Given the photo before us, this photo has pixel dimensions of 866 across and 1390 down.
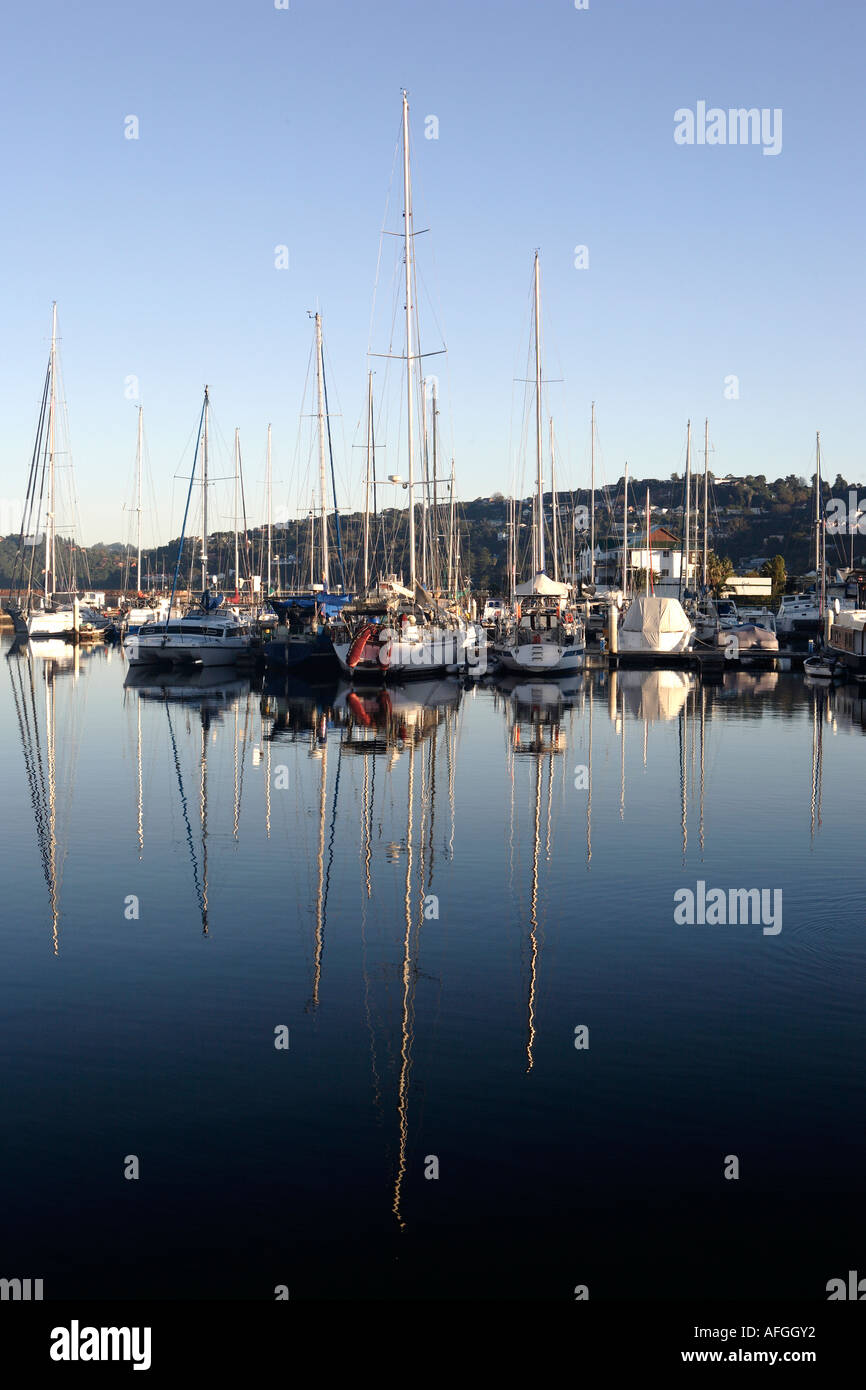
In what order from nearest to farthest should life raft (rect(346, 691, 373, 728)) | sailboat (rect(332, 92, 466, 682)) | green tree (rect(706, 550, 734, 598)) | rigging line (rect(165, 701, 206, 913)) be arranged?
rigging line (rect(165, 701, 206, 913)), life raft (rect(346, 691, 373, 728)), sailboat (rect(332, 92, 466, 682)), green tree (rect(706, 550, 734, 598))

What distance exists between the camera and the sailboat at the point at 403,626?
207 feet

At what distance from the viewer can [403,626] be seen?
215 feet

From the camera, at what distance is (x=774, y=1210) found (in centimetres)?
1080

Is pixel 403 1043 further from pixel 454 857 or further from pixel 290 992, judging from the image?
pixel 454 857

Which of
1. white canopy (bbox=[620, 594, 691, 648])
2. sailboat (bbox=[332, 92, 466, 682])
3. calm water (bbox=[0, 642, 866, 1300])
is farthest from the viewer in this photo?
white canopy (bbox=[620, 594, 691, 648])

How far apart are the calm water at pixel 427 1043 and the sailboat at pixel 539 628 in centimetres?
3926

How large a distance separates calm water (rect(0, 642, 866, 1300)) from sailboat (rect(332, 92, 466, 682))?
107ft

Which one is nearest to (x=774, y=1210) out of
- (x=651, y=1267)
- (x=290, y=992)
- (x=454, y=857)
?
(x=651, y=1267)

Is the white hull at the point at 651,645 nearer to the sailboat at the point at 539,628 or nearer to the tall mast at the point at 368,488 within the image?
the sailboat at the point at 539,628

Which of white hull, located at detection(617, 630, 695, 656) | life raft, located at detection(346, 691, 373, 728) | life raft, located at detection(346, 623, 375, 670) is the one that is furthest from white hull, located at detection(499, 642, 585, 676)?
white hull, located at detection(617, 630, 695, 656)

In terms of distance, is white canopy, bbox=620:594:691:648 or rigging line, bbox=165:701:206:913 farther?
white canopy, bbox=620:594:691:648

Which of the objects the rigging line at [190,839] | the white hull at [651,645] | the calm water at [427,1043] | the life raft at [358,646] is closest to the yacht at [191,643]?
the life raft at [358,646]

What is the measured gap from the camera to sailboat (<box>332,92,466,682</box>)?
6303 cm

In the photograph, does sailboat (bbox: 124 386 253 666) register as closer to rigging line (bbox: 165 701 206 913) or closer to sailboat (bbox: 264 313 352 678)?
sailboat (bbox: 264 313 352 678)
